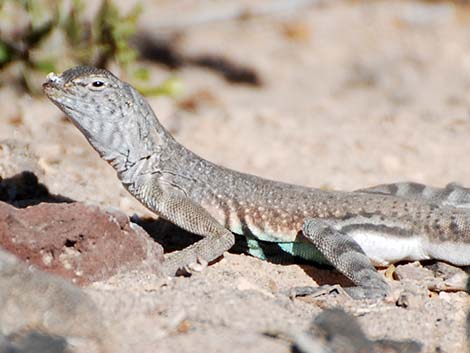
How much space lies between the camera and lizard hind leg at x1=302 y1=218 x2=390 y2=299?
248 inches

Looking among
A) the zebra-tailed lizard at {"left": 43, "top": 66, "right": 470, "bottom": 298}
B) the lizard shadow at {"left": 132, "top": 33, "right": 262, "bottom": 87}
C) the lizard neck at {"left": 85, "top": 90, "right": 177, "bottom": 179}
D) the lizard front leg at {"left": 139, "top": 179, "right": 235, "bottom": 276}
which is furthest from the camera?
the lizard shadow at {"left": 132, "top": 33, "right": 262, "bottom": 87}

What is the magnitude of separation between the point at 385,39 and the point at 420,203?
846cm

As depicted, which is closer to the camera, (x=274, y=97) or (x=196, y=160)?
(x=196, y=160)

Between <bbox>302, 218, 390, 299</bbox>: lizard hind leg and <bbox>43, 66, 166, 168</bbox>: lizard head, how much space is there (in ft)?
4.80

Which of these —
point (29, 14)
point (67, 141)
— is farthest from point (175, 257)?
point (29, 14)

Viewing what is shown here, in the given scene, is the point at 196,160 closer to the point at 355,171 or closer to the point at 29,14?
the point at 355,171

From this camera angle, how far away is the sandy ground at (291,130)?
5.50 metres

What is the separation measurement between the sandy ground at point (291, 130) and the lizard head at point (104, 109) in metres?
0.83

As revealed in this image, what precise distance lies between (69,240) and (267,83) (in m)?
8.42

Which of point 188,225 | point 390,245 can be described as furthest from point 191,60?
point 390,245

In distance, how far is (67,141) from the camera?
949 cm

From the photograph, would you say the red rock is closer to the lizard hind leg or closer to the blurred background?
the lizard hind leg

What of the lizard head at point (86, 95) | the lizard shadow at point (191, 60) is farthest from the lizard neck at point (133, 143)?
the lizard shadow at point (191, 60)

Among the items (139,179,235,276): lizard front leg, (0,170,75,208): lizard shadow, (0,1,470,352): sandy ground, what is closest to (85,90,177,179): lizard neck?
(139,179,235,276): lizard front leg
